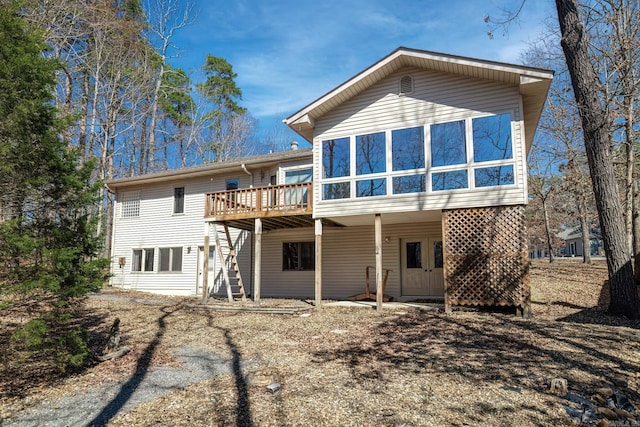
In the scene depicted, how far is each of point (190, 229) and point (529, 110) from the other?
42.3 feet

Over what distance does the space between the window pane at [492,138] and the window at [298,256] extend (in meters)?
6.85

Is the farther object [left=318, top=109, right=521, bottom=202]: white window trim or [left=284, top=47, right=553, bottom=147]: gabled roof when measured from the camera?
[left=318, top=109, right=521, bottom=202]: white window trim

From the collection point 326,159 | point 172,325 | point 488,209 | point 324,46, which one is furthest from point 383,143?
point 324,46

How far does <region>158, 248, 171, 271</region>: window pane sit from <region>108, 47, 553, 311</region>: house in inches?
66.8

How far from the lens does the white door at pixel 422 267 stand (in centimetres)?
1271

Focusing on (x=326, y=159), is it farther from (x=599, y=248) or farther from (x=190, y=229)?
(x=599, y=248)

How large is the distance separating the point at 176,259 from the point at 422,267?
10103 mm

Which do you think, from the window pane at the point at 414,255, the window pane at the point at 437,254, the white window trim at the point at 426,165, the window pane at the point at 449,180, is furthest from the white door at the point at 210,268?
the window pane at the point at 449,180

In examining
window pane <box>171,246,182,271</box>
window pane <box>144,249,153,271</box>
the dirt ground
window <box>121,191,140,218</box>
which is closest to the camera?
the dirt ground

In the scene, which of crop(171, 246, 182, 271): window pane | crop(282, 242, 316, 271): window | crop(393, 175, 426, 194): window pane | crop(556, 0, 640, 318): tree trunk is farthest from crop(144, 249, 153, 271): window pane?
crop(556, 0, 640, 318): tree trunk

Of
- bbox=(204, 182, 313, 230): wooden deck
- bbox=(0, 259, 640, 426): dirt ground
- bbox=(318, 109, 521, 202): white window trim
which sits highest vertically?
bbox=(318, 109, 521, 202): white window trim

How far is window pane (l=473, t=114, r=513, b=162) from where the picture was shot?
31.1 ft

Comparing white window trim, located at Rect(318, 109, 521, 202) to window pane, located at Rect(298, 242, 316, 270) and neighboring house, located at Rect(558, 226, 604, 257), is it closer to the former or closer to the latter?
window pane, located at Rect(298, 242, 316, 270)

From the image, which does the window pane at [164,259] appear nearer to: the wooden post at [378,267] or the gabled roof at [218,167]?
the gabled roof at [218,167]
